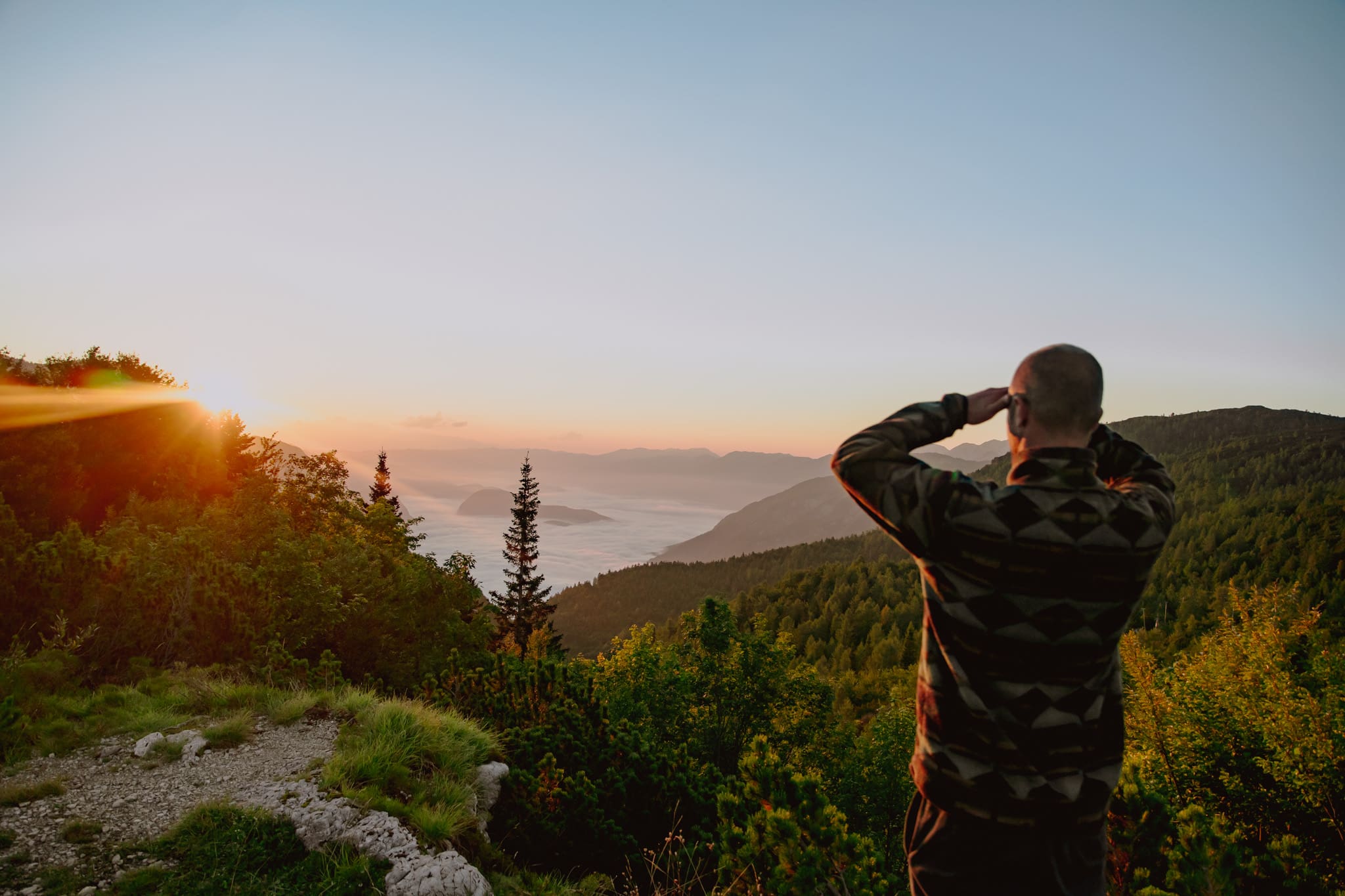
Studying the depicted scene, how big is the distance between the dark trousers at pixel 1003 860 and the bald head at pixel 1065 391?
4.28 feet

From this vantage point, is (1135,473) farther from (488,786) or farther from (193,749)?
(193,749)

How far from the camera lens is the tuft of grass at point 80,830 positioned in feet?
14.4

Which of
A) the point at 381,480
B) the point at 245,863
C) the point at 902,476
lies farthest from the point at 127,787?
the point at 381,480

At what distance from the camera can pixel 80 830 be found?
448cm

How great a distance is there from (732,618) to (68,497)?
20428 millimetres

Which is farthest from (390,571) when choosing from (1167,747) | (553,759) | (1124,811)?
(1167,747)

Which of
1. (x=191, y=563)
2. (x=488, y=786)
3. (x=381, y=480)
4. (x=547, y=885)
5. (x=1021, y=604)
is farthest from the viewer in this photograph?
(x=381, y=480)

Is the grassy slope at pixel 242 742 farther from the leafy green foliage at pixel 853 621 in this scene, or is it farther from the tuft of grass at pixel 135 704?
the leafy green foliage at pixel 853 621

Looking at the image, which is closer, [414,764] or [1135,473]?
[1135,473]

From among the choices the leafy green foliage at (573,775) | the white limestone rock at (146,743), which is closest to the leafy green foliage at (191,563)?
the white limestone rock at (146,743)

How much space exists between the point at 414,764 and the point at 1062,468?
632cm

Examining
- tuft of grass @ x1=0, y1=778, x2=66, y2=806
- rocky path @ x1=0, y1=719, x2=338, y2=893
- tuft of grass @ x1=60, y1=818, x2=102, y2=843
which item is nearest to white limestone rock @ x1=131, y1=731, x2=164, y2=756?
rocky path @ x1=0, y1=719, x2=338, y2=893

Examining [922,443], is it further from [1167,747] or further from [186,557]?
[1167,747]

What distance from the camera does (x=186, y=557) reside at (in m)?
9.33
